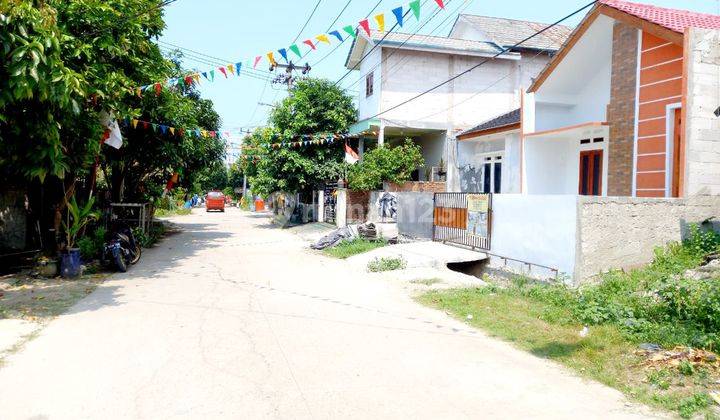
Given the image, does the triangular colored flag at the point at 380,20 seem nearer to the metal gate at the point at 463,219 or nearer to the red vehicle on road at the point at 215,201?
the metal gate at the point at 463,219

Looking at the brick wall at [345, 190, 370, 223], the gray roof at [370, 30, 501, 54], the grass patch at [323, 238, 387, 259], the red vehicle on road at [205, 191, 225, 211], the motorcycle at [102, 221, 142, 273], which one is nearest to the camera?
the motorcycle at [102, 221, 142, 273]

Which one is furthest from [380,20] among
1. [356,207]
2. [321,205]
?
[321,205]

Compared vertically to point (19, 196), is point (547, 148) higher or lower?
higher

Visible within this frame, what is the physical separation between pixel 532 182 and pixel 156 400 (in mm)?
12860

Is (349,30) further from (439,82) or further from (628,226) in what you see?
(439,82)

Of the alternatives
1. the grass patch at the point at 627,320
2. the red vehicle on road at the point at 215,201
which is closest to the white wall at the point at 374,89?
the grass patch at the point at 627,320

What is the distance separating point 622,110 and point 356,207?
1149 cm

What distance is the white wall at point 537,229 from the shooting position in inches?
351

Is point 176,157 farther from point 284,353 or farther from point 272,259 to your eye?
point 284,353

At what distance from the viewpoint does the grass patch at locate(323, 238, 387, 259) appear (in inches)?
586

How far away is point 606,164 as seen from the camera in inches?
510

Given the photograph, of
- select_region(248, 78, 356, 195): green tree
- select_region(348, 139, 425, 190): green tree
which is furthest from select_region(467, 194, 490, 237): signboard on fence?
select_region(248, 78, 356, 195): green tree

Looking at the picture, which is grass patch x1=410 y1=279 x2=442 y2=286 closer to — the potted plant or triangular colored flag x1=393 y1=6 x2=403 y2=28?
triangular colored flag x1=393 y1=6 x2=403 y2=28

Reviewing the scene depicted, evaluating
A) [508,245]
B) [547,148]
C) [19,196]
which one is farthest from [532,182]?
[19,196]
